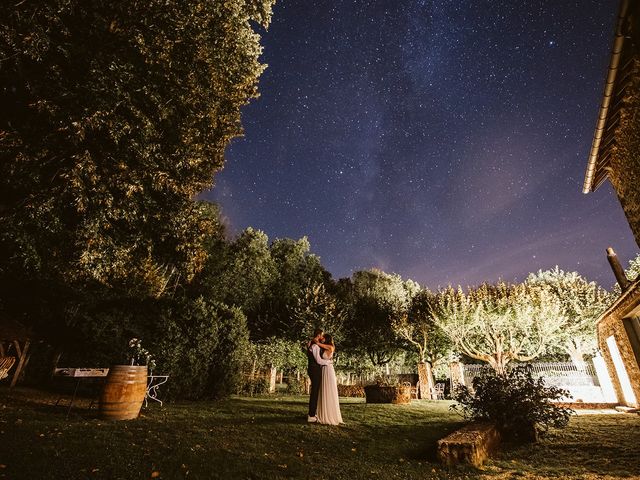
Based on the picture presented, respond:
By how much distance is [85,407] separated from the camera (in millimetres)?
9141

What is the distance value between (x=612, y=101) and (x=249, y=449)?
11164 millimetres

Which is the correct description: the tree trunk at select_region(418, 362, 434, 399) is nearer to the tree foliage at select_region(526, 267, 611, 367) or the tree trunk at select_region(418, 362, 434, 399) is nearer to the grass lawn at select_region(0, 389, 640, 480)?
the grass lawn at select_region(0, 389, 640, 480)

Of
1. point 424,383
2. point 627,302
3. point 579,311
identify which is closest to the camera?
point 627,302

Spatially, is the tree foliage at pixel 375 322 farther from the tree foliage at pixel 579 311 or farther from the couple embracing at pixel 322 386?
the couple embracing at pixel 322 386

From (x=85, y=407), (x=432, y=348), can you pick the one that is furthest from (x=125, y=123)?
(x=432, y=348)

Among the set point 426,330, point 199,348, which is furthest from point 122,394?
point 426,330

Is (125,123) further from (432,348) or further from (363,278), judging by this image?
(363,278)

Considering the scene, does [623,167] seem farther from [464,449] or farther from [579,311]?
[579,311]

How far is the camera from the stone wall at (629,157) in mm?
8130

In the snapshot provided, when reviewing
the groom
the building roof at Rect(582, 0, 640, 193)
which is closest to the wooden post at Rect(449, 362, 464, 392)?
the building roof at Rect(582, 0, 640, 193)

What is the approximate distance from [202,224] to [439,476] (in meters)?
8.06

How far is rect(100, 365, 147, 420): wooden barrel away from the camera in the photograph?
7168 mm

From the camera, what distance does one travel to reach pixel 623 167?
1008 cm

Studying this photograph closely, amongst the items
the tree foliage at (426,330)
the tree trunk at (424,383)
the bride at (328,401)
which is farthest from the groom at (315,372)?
the tree foliage at (426,330)
